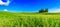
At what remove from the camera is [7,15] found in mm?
2508

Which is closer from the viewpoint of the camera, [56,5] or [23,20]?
[23,20]

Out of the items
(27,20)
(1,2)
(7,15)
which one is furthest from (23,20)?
(1,2)

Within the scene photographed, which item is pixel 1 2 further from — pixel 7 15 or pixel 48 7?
pixel 48 7

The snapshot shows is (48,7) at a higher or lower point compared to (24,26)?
higher

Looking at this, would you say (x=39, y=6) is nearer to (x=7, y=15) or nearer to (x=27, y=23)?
(x=7, y=15)

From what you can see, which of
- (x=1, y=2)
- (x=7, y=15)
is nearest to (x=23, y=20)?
(x=7, y=15)

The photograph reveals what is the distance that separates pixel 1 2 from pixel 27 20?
0.98 meters

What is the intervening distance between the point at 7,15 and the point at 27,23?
0.84 metres

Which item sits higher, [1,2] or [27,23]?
[1,2]

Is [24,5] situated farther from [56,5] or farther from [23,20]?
[23,20]

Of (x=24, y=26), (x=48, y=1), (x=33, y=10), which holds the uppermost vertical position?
(x=48, y=1)

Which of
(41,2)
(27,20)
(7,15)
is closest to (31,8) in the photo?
(41,2)

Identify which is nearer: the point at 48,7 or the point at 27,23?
the point at 27,23

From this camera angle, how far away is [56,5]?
2613 mm
